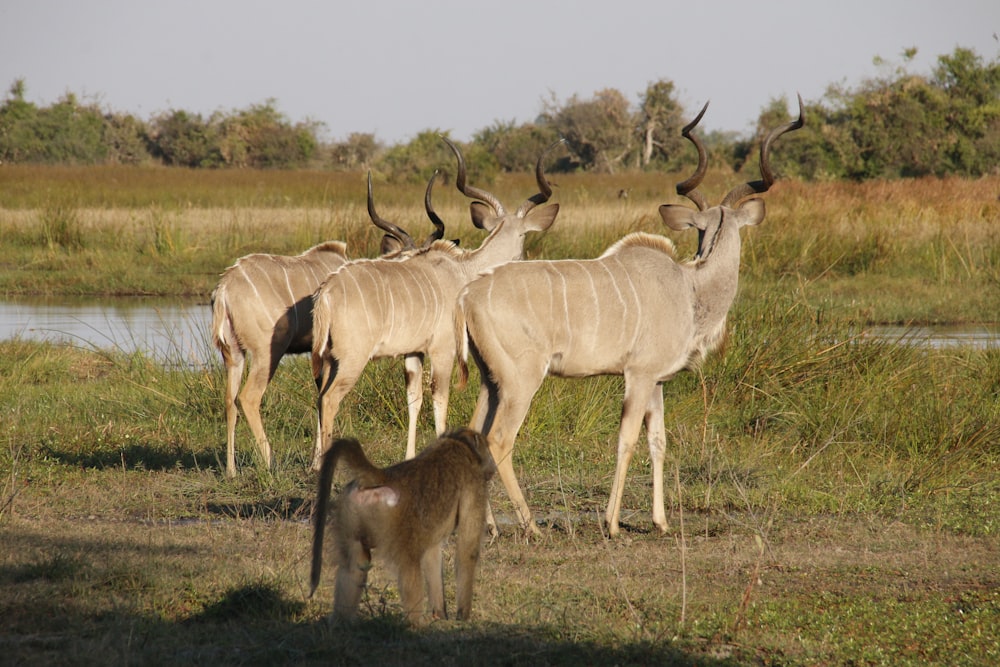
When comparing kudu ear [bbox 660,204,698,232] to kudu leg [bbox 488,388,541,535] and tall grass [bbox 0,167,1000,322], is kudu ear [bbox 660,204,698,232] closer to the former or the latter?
kudu leg [bbox 488,388,541,535]

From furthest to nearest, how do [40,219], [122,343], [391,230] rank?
[40,219] → [122,343] → [391,230]

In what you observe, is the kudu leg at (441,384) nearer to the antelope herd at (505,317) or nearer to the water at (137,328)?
the antelope herd at (505,317)

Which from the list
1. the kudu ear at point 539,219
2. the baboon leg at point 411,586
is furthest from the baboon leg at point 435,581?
the kudu ear at point 539,219

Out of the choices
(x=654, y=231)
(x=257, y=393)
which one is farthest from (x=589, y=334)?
(x=654, y=231)

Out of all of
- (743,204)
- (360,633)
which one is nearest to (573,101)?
(743,204)

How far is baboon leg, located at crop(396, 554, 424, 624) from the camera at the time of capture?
378 centimetres

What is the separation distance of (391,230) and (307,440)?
Answer: 1916mm

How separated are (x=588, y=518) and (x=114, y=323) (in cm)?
814

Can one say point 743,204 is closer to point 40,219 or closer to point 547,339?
point 547,339

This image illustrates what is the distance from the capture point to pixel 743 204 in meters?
6.80

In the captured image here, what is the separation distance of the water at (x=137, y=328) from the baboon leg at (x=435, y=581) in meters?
4.84

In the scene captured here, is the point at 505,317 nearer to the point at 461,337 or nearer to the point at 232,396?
the point at 461,337

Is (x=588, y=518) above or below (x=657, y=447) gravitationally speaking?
below

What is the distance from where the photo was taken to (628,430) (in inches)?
228
